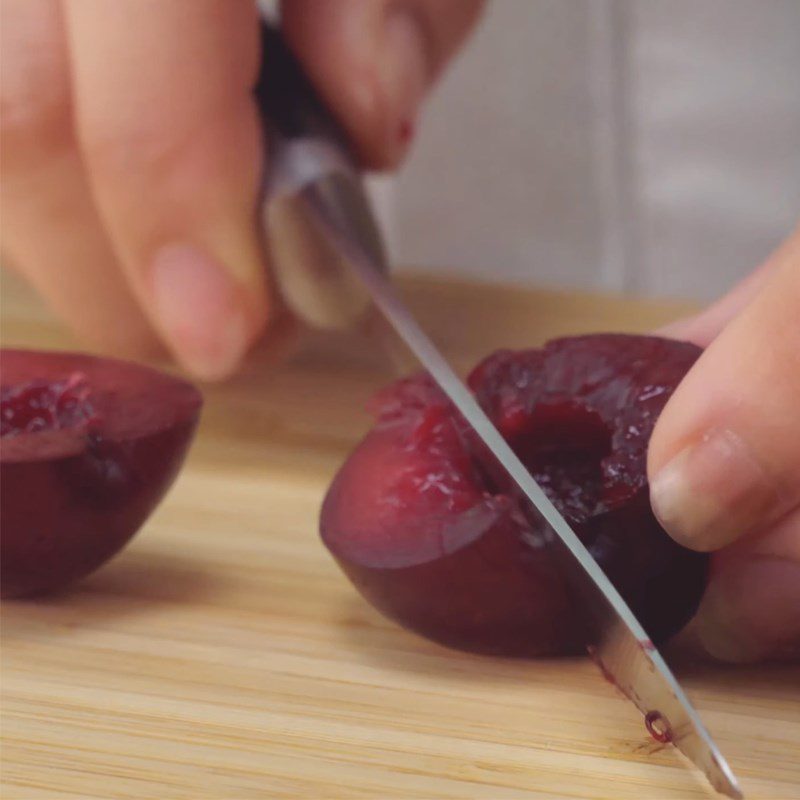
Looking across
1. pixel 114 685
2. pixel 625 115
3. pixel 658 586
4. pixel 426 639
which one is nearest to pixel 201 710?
pixel 114 685

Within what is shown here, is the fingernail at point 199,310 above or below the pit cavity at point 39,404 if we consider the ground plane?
below

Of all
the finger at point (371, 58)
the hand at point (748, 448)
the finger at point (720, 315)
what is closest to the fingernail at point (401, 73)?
the finger at point (371, 58)

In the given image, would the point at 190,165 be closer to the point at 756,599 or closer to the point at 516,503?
the point at 516,503

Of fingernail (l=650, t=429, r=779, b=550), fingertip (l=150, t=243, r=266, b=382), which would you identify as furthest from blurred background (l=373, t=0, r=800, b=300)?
fingernail (l=650, t=429, r=779, b=550)

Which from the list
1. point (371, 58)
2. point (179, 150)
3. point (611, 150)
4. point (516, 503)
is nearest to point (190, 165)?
point (179, 150)

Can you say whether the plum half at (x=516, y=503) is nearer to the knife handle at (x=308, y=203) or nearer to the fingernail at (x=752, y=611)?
the fingernail at (x=752, y=611)

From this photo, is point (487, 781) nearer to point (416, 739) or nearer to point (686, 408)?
point (416, 739)

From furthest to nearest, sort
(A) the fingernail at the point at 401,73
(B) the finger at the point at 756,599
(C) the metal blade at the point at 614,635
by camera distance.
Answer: (A) the fingernail at the point at 401,73, (B) the finger at the point at 756,599, (C) the metal blade at the point at 614,635

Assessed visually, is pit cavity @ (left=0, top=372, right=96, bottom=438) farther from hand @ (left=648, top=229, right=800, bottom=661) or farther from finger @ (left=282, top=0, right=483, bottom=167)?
finger @ (left=282, top=0, right=483, bottom=167)
